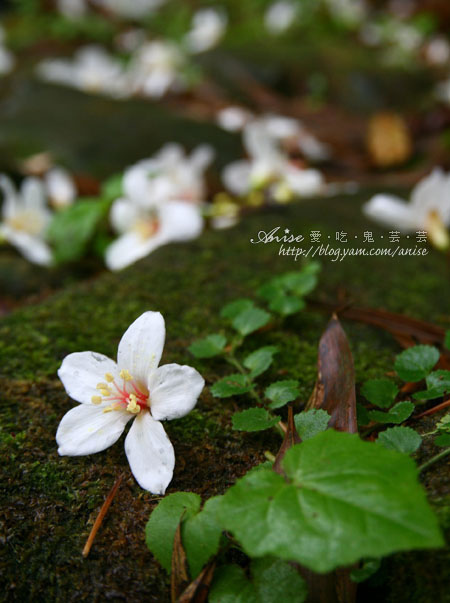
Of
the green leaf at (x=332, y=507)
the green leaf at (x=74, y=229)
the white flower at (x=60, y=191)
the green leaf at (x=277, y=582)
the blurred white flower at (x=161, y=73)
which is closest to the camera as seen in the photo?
the green leaf at (x=332, y=507)

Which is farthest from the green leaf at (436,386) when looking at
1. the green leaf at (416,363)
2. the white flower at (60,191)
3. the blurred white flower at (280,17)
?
the blurred white flower at (280,17)

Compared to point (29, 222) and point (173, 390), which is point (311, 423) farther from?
point (29, 222)

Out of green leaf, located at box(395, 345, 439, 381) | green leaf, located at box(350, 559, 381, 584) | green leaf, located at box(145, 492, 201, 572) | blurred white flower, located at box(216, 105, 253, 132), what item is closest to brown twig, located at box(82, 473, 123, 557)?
green leaf, located at box(145, 492, 201, 572)

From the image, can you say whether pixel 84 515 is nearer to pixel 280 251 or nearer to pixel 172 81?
pixel 280 251

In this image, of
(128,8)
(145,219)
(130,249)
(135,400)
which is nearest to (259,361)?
(135,400)

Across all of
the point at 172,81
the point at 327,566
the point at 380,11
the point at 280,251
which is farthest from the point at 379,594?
the point at 380,11

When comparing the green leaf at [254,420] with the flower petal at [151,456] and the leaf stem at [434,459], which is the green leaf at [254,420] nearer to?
the flower petal at [151,456]
